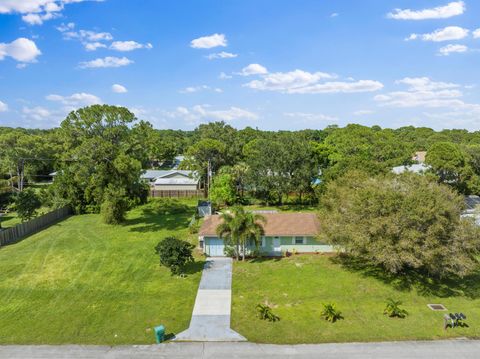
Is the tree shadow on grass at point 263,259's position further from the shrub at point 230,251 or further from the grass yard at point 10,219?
the grass yard at point 10,219

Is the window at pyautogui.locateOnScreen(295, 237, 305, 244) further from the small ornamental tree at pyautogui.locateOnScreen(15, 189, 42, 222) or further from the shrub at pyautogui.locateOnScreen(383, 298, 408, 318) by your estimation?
the small ornamental tree at pyautogui.locateOnScreen(15, 189, 42, 222)

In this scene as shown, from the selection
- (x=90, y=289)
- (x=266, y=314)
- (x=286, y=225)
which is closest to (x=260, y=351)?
(x=266, y=314)

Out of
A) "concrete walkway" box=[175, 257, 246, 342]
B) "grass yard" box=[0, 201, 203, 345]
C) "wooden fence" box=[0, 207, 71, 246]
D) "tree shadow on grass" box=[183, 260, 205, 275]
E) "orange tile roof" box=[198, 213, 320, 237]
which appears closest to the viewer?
"concrete walkway" box=[175, 257, 246, 342]

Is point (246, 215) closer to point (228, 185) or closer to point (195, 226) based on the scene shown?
point (195, 226)

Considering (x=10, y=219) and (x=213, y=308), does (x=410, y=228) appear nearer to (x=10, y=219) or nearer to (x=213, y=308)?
(x=213, y=308)

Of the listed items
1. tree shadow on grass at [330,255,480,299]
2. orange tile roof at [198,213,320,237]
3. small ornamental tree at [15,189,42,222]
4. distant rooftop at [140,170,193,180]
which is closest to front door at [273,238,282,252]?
orange tile roof at [198,213,320,237]

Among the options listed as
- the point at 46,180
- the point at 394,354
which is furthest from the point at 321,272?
the point at 46,180
